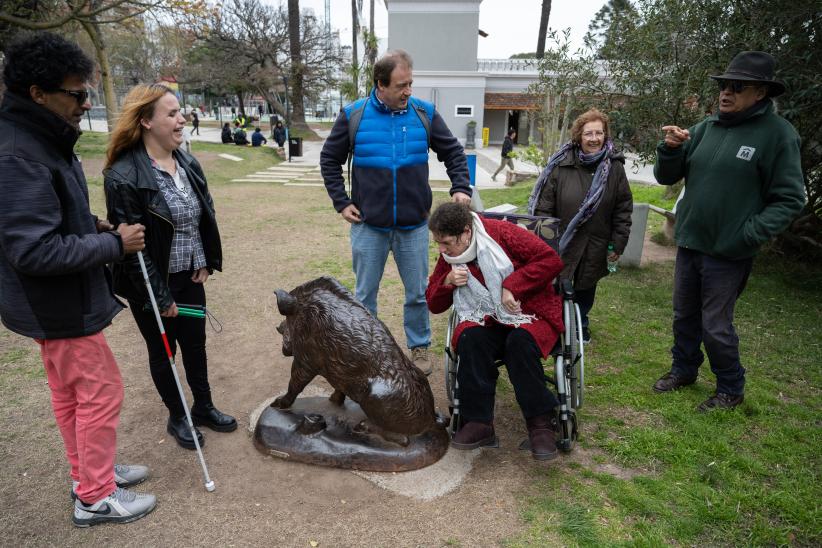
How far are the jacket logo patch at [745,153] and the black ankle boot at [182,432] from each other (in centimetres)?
373

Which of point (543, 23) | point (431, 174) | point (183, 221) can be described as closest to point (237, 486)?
point (183, 221)

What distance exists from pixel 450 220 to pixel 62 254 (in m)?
1.81

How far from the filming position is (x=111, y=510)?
2578mm

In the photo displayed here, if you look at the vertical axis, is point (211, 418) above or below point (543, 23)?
below

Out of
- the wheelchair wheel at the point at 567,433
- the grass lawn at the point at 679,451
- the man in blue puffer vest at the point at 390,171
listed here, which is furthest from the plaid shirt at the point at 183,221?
the wheelchair wheel at the point at 567,433

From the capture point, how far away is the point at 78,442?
2.45 meters

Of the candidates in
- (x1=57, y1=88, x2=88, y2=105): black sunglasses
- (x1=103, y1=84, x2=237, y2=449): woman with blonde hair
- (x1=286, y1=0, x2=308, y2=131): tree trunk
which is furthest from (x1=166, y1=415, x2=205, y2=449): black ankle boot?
(x1=286, y1=0, x2=308, y2=131): tree trunk

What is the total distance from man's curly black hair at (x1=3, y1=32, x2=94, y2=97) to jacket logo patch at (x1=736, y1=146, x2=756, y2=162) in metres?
3.58

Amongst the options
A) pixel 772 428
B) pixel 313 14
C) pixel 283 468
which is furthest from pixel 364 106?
pixel 313 14

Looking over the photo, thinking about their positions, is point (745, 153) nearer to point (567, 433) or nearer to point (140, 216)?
point (567, 433)

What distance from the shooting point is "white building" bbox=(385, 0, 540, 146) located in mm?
27109

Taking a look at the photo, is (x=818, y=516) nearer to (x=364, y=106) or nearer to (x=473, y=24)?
(x=364, y=106)

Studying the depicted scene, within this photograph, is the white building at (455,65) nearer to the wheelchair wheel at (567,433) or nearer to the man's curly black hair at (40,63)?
the wheelchair wheel at (567,433)

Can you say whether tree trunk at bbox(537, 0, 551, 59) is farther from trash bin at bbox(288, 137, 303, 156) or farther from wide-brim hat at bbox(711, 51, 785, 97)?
wide-brim hat at bbox(711, 51, 785, 97)
